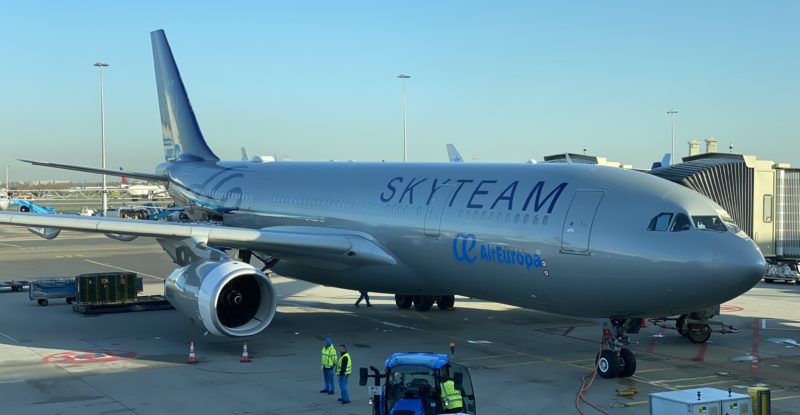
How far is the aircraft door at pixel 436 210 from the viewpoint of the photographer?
19.9m

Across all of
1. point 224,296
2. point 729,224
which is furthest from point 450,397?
point 224,296

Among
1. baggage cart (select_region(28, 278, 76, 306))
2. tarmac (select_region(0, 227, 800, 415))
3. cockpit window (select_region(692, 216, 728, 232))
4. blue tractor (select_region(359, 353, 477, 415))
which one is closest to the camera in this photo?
blue tractor (select_region(359, 353, 477, 415))

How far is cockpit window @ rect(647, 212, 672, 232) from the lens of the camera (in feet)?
51.9

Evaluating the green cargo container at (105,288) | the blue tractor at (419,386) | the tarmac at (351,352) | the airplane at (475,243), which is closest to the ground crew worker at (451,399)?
the blue tractor at (419,386)

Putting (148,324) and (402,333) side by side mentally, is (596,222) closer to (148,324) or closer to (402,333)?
(402,333)

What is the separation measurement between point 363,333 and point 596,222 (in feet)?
26.7

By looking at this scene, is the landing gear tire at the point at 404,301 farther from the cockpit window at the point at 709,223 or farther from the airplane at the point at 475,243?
the cockpit window at the point at 709,223

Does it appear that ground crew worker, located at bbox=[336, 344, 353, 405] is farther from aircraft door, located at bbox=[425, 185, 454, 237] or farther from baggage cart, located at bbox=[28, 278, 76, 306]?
baggage cart, located at bbox=[28, 278, 76, 306]

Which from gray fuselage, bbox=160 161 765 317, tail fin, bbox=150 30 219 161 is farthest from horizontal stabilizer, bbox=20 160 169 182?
gray fuselage, bbox=160 161 765 317

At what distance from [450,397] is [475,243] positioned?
7.09 metres

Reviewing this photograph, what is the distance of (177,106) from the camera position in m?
33.2

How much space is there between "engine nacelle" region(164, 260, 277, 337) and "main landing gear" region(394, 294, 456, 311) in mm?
7166

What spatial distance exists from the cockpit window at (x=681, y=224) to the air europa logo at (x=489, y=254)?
8.46 ft

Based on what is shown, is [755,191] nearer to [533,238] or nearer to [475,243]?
[475,243]
